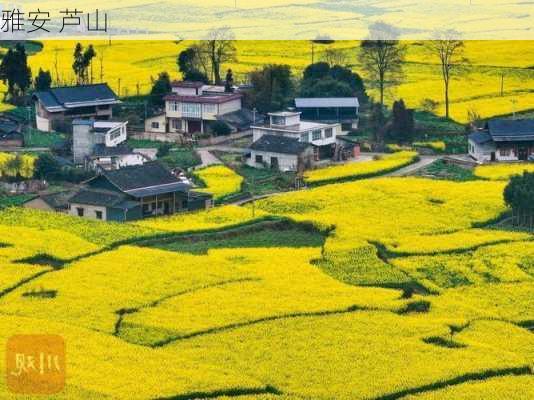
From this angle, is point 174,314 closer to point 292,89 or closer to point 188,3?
point 292,89

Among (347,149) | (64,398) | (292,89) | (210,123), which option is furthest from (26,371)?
(292,89)

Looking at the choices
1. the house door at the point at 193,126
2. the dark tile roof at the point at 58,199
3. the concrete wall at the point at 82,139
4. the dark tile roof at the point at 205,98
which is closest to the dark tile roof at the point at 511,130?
the dark tile roof at the point at 205,98

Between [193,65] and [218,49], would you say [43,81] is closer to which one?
[193,65]

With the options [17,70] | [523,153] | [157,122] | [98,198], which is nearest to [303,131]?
[157,122]

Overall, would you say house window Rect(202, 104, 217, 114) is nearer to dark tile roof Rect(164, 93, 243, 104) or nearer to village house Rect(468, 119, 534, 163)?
dark tile roof Rect(164, 93, 243, 104)

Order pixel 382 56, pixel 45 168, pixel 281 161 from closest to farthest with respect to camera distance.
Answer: pixel 45 168 → pixel 281 161 → pixel 382 56

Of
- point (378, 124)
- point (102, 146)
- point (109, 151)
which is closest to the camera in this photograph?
point (109, 151)
